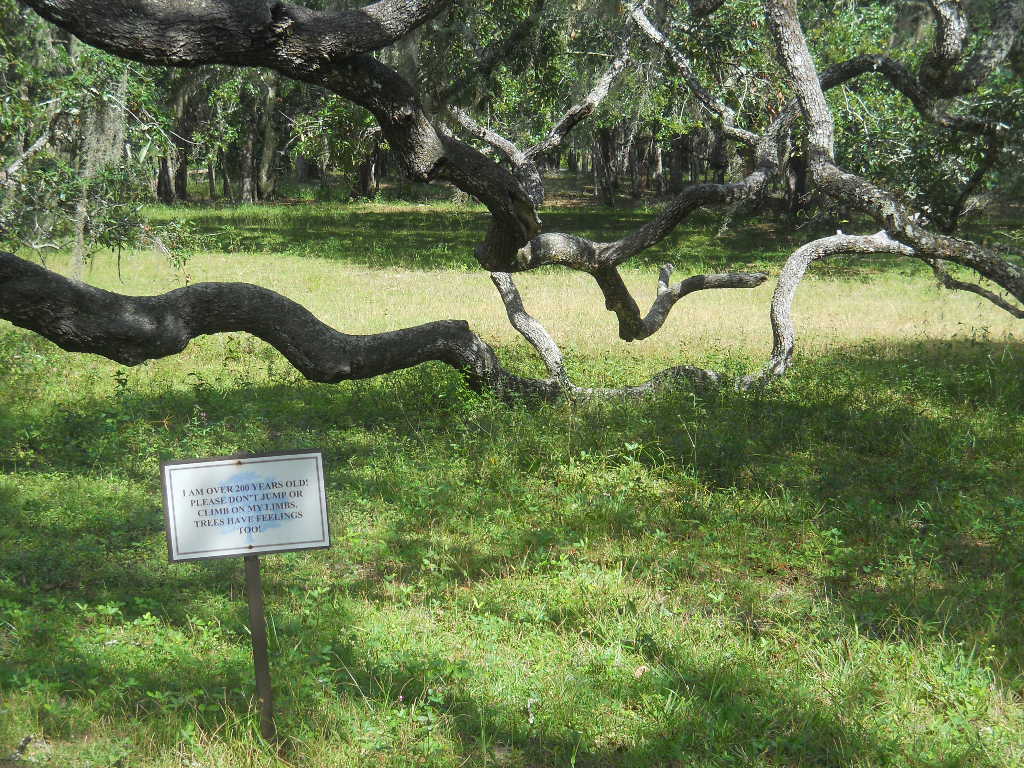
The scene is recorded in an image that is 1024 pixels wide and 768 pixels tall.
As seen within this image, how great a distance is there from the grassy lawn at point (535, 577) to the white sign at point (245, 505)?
2.36 feet

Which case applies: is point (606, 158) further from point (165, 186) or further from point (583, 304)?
point (583, 304)

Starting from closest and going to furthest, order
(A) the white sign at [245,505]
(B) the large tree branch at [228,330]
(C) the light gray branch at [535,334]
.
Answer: (A) the white sign at [245,505] < (B) the large tree branch at [228,330] < (C) the light gray branch at [535,334]

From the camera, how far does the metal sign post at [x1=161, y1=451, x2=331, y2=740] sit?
325 cm

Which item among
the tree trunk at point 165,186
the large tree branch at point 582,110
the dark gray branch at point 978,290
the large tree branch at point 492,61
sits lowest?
the dark gray branch at point 978,290

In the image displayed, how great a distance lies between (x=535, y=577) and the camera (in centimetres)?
498

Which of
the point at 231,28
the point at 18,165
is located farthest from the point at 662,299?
the point at 18,165

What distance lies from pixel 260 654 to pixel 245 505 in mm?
547

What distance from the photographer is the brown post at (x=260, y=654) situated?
3342 millimetres

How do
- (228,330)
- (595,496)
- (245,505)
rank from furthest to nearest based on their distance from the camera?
(228,330) → (595,496) → (245,505)

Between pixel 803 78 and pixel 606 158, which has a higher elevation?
pixel 606 158

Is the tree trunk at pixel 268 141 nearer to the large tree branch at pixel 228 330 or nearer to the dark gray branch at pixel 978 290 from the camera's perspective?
the large tree branch at pixel 228 330

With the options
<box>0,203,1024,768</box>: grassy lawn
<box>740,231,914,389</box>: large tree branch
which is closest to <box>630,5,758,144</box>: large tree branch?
<box>740,231,914,389</box>: large tree branch

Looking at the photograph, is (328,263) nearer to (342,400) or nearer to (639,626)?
(342,400)

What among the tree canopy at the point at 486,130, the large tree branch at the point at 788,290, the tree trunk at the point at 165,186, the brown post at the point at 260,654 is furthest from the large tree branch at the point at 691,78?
the tree trunk at the point at 165,186
